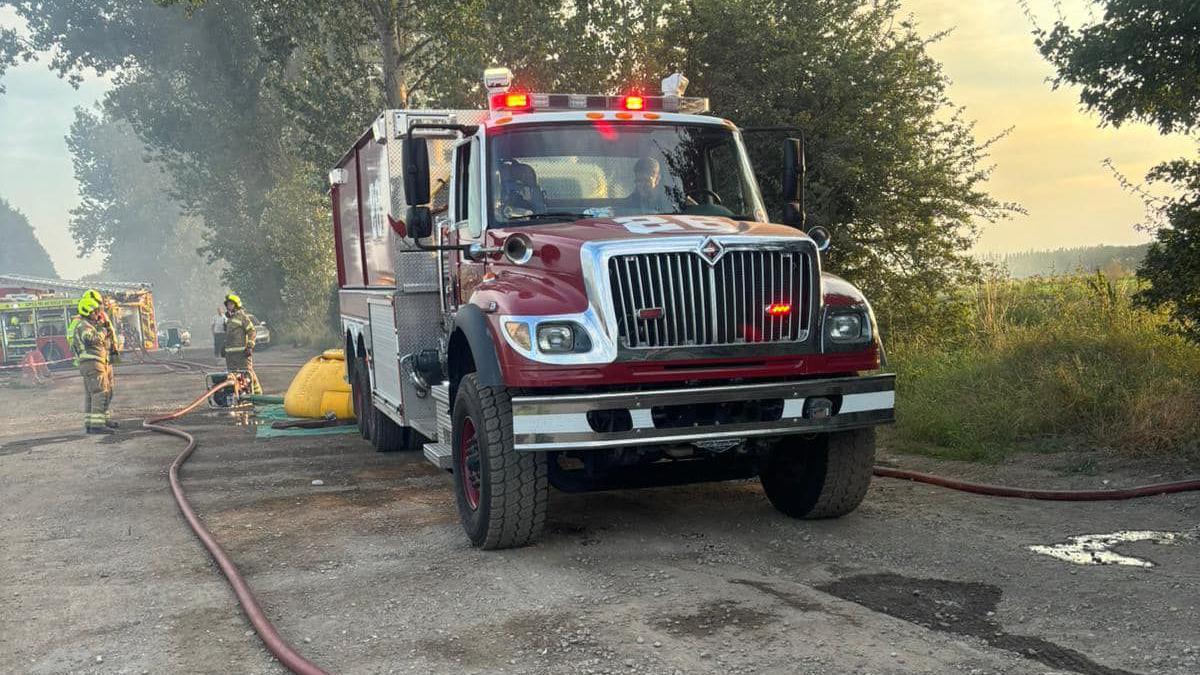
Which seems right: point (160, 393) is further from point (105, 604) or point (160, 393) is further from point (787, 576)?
point (787, 576)

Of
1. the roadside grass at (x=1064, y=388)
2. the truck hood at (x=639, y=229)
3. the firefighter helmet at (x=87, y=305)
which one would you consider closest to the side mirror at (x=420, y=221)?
the truck hood at (x=639, y=229)

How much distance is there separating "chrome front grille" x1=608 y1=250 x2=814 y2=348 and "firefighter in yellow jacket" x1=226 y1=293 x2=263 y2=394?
36.4 feet

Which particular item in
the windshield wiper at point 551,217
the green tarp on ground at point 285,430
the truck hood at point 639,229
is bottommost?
the green tarp on ground at point 285,430

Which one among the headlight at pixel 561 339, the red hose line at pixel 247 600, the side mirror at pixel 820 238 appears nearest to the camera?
the red hose line at pixel 247 600

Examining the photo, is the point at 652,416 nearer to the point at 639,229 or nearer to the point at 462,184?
the point at 639,229

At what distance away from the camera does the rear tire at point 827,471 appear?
5953 mm

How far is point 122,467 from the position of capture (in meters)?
9.77

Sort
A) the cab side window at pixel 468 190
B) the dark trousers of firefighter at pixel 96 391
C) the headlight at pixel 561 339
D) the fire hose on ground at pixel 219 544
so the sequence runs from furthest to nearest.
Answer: the dark trousers of firefighter at pixel 96 391 → the cab side window at pixel 468 190 → the headlight at pixel 561 339 → the fire hose on ground at pixel 219 544

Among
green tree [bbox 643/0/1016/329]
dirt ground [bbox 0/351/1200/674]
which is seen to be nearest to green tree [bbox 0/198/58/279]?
green tree [bbox 643/0/1016/329]

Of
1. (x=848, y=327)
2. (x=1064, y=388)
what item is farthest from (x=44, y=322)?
(x=848, y=327)

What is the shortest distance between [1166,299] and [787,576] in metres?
4.71

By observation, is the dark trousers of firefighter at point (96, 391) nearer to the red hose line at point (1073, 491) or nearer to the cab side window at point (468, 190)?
the cab side window at point (468, 190)

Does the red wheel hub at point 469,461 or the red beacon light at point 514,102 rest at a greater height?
the red beacon light at point 514,102

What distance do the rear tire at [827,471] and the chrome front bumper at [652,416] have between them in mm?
529
